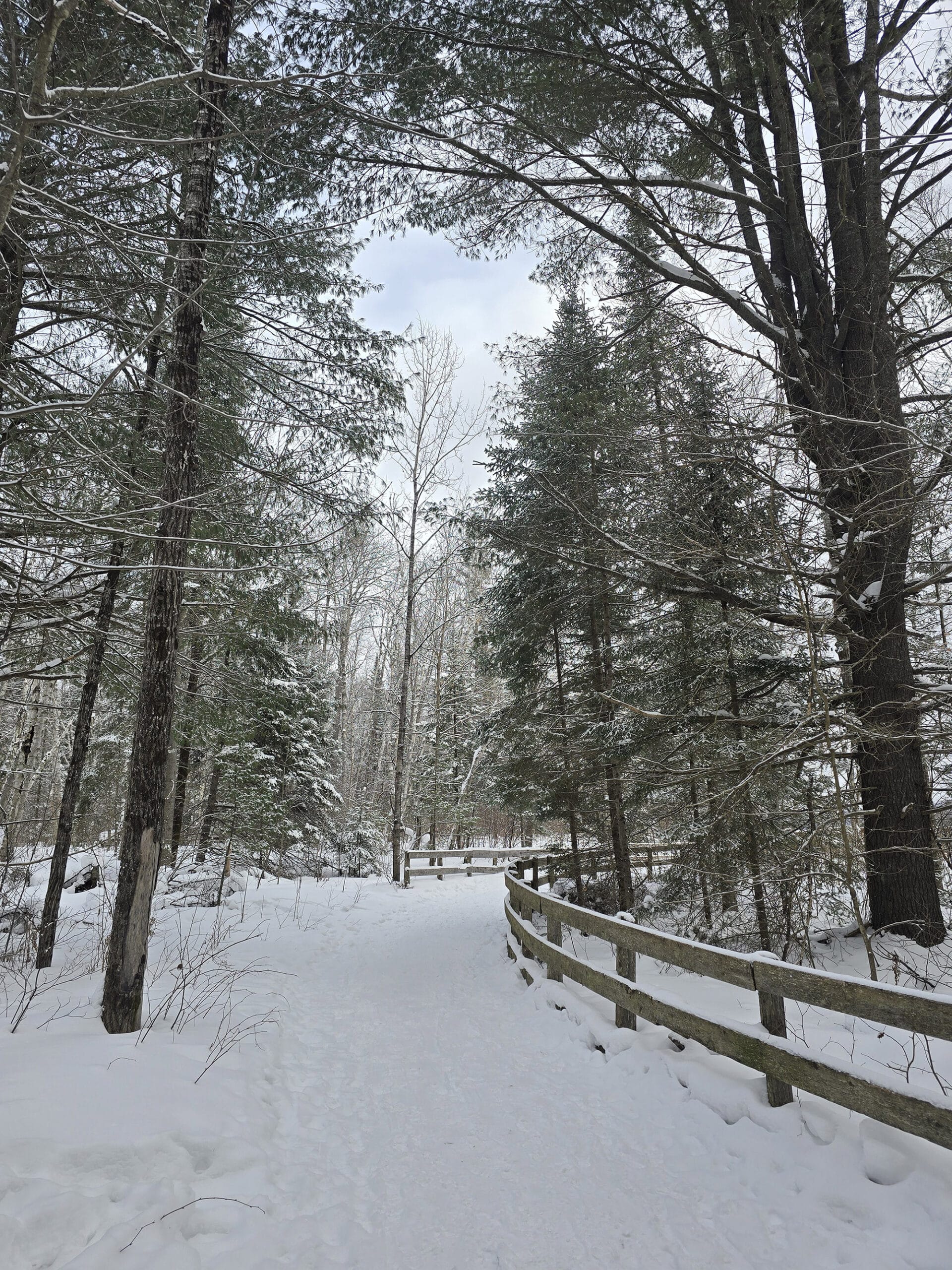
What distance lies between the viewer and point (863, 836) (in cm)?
694

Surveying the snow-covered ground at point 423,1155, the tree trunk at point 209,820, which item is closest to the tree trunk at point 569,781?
the snow-covered ground at point 423,1155

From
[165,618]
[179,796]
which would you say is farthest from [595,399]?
[179,796]


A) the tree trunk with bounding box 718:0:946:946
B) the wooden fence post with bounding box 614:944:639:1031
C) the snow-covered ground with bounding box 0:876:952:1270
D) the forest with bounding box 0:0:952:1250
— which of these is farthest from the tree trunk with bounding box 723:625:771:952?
the snow-covered ground with bounding box 0:876:952:1270

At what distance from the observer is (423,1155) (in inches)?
142

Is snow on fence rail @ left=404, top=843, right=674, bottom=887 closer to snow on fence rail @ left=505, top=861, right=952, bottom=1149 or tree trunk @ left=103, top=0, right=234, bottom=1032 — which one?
snow on fence rail @ left=505, top=861, right=952, bottom=1149

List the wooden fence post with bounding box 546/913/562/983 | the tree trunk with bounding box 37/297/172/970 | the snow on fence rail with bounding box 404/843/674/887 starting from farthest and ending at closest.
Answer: the snow on fence rail with bounding box 404/843/674/887 → the tree trunk with bounding box 37/297/172/970 → the wooden fence post with bounding box 546/913/562/983

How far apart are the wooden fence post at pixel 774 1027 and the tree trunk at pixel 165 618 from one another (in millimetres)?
4158

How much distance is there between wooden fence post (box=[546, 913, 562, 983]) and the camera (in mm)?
6383

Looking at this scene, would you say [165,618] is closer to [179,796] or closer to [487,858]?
[179,796]

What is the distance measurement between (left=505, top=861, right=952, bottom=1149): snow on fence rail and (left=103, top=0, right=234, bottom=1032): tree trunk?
3538 millimetres

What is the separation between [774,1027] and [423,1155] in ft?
6.79

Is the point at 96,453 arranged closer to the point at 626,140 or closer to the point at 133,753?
the point at 133,753

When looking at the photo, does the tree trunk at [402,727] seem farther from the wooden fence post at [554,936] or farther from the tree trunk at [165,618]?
the tree trunk at [165,618]

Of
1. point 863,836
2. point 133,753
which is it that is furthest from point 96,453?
point 863,836
